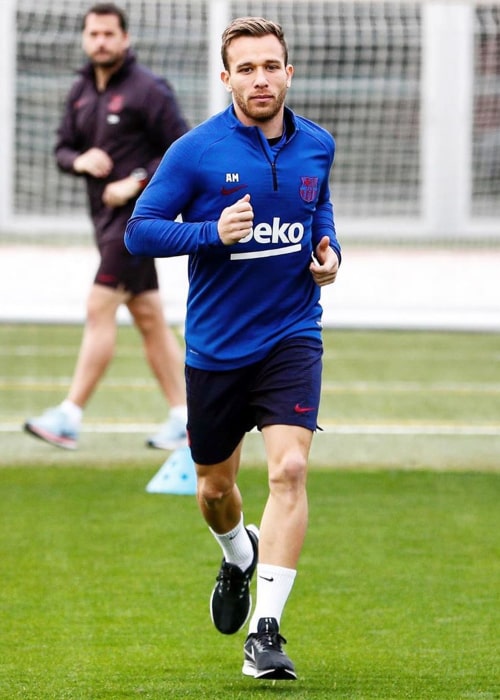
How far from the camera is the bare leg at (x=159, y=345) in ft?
30.8

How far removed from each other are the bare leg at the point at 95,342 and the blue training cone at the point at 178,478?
855mm

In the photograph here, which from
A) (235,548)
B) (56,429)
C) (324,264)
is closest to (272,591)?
(235,548)

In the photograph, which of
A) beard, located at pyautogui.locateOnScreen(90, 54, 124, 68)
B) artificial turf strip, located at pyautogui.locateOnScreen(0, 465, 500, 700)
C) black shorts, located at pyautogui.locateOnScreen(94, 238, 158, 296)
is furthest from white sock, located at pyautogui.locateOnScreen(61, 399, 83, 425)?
beard, located at pyautogui.locateOnScreen(90, 54, 124, 68)

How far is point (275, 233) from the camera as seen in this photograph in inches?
207

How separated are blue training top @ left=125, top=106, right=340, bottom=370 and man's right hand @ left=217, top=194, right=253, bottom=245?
0.33 feet

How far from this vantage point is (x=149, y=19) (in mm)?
14438

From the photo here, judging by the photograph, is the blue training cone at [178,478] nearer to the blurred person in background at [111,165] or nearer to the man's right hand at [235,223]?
the blurred person in background at [111,165]

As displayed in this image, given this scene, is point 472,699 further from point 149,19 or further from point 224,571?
point 149,19

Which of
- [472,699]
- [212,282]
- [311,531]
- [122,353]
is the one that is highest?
[212,282]

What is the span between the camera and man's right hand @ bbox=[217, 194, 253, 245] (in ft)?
16.3

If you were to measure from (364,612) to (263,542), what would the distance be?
1.04 m

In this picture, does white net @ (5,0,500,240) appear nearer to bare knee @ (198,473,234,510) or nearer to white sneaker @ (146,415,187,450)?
white sneaker @ (146,415,187,450)

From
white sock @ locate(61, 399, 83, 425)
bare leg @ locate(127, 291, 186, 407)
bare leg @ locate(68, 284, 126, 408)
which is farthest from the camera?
bare leg @ locate(127, 291, 186, 407)

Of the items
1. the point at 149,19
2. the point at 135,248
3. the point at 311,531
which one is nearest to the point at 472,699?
the point at 135,248
